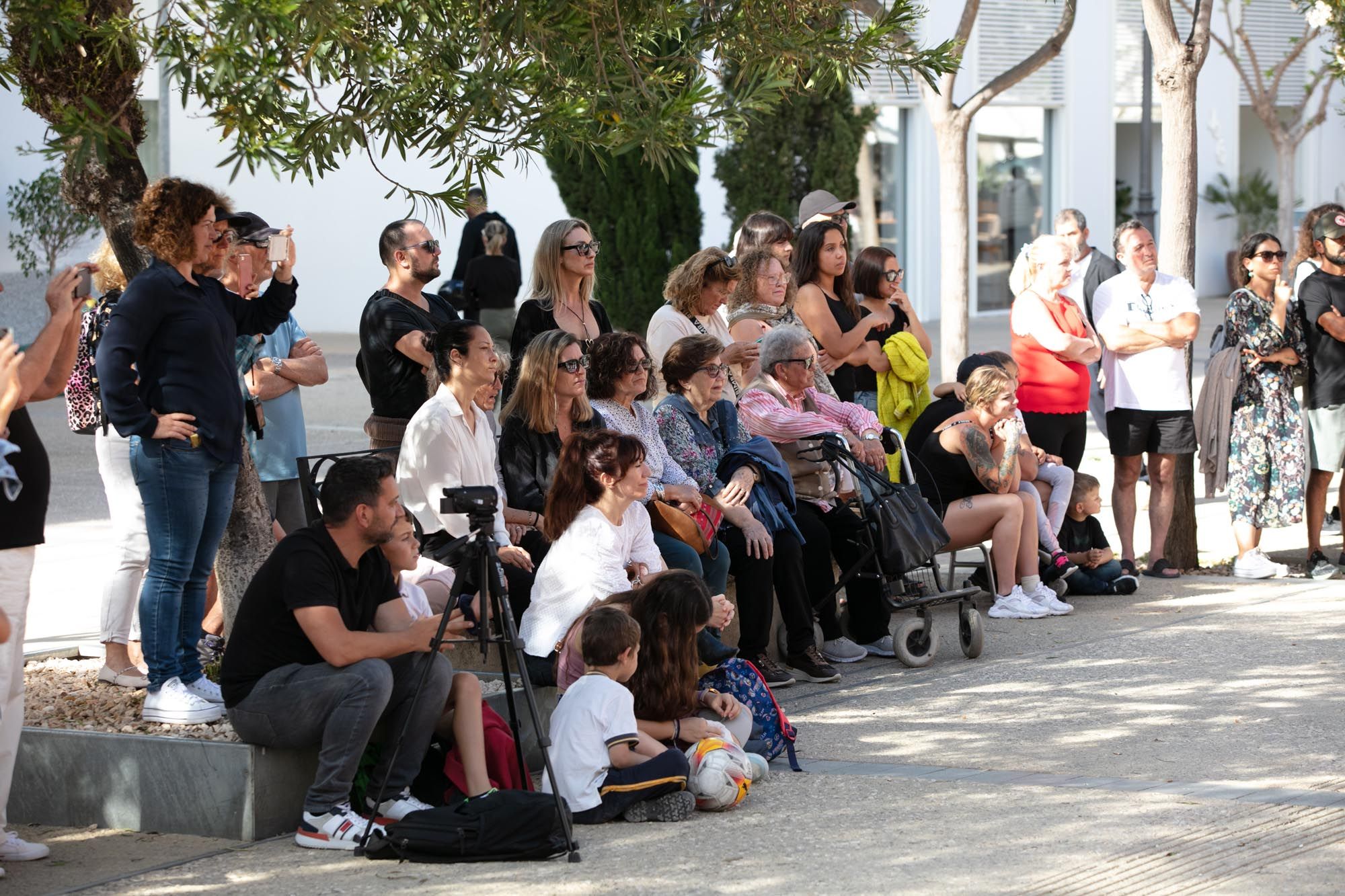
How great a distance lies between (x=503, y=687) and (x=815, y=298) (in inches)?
147

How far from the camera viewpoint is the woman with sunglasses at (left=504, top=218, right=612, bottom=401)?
8180 millimetres

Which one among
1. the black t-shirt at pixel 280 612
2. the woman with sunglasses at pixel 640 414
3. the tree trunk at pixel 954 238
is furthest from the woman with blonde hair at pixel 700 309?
the tree trunk at pixel 954 238

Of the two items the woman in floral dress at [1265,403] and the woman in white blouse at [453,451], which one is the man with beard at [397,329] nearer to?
the woman in white blouse at [453,451]

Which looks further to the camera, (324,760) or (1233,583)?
(1233,583)

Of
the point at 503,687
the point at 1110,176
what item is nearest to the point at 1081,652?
the point at 503,687

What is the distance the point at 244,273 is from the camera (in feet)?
22.3

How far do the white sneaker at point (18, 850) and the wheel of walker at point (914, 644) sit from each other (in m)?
3.93

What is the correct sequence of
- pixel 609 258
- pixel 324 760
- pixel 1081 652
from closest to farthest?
pixel 324 760
pixel 1081 652
pixel 609 258

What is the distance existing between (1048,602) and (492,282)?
8.20 metres

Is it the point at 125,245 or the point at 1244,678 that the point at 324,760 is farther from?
the point at 1244,678

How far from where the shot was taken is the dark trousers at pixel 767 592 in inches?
295

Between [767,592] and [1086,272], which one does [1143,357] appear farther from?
[767,592]

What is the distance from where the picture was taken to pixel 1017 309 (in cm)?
986

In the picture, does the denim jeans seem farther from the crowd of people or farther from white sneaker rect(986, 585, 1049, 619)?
white sneaker rect(986, 585, 1049, 619)
